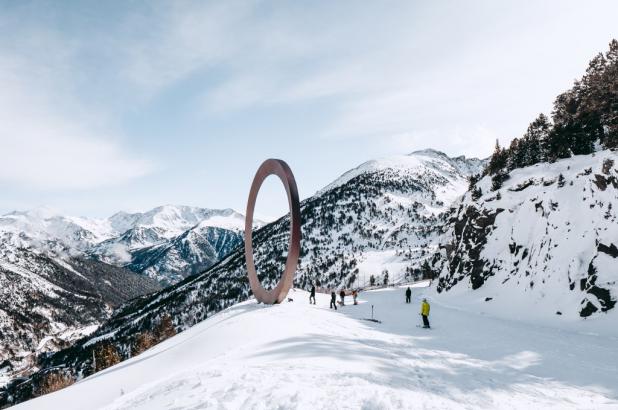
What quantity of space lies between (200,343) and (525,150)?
57.3 m

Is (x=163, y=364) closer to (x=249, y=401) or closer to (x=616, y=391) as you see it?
(x=249, y=401)

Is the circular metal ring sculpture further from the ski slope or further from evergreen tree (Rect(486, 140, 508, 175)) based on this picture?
evergreen tree (Rect(486, 140, 508, 175))

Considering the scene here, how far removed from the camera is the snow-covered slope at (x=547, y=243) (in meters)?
25.5

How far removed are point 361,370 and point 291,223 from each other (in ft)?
52.7

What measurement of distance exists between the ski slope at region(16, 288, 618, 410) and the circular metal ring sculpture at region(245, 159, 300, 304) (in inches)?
142

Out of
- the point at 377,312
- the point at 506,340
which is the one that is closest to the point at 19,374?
the point at 377,312

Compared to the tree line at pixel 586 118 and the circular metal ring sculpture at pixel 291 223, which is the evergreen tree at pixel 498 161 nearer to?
the tree line at pixel 586 118

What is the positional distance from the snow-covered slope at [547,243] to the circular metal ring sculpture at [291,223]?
16592 millimetres

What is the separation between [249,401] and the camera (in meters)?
9.05

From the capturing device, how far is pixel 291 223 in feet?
89.8

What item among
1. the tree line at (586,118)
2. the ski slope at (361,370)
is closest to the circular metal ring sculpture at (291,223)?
the ski slope at (361,370)

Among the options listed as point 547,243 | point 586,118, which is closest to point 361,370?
point 547,243

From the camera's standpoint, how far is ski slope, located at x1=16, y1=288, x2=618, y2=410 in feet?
32.1

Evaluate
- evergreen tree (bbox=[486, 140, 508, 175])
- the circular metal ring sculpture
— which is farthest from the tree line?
the circular metal ring sculpture
